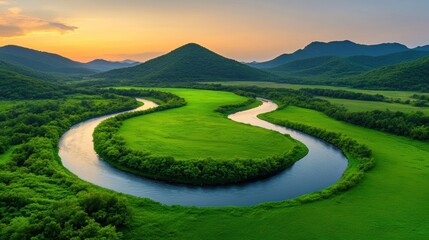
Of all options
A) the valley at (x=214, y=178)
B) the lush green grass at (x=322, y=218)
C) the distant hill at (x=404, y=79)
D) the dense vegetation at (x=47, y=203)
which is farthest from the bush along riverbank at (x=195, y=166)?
the distant hill at (x=404, y=79)

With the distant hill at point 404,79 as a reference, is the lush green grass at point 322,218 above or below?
below

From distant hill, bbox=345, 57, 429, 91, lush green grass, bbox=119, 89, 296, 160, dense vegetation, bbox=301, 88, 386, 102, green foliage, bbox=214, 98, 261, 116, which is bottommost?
lush green grass, bbox=119, 89, 296, 160

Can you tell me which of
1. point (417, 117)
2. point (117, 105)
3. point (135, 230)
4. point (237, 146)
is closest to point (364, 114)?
point (417, 117)

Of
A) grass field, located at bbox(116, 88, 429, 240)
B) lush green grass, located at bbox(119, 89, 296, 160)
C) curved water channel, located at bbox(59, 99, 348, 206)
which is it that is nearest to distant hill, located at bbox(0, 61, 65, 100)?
lush green grass, located at bbox(119, 89, 296, 160)

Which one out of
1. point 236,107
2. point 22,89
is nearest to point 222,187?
point 236,107

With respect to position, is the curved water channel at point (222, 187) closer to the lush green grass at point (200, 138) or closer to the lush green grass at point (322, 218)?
the lush green grass at point (322, 218)

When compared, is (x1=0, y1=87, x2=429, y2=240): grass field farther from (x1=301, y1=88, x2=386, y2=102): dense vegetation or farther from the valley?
(x1=301, y1=88, x2=386, y2=102): dense vegetation

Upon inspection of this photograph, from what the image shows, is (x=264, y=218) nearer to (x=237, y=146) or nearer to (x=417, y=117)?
(x=237, y=146)
